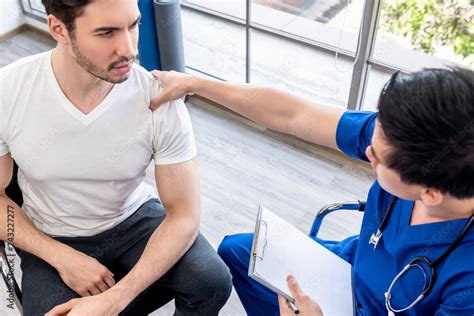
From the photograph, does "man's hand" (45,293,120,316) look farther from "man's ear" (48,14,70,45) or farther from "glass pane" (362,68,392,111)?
"glass pane" (362,68,392,111)

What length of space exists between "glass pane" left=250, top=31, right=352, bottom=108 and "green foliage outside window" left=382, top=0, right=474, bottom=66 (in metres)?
0.40

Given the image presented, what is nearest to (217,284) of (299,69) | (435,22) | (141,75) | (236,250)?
(236,250)

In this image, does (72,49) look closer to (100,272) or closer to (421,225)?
(100,272)

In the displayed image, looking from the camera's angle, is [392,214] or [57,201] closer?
[392,214]

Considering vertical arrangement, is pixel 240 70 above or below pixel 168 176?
below

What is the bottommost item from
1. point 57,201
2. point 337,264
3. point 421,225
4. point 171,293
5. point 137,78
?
point 171,293

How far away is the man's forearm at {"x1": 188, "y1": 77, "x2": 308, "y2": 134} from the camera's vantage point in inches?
60.9

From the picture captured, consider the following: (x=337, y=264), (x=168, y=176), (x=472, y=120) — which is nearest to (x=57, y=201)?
(x=168, y=176)

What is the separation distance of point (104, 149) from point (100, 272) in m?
0.33

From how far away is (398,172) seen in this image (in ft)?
3.56

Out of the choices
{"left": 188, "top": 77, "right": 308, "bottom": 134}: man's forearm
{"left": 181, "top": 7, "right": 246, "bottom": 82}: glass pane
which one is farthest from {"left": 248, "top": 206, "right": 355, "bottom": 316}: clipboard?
{"left": 181, "top": 7, "right": 246, "bottom": 82}: glass pane

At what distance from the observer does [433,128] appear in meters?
0.99

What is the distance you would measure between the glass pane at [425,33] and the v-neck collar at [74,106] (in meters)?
1.32

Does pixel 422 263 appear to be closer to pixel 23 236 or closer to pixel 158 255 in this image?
pixel 158 255
